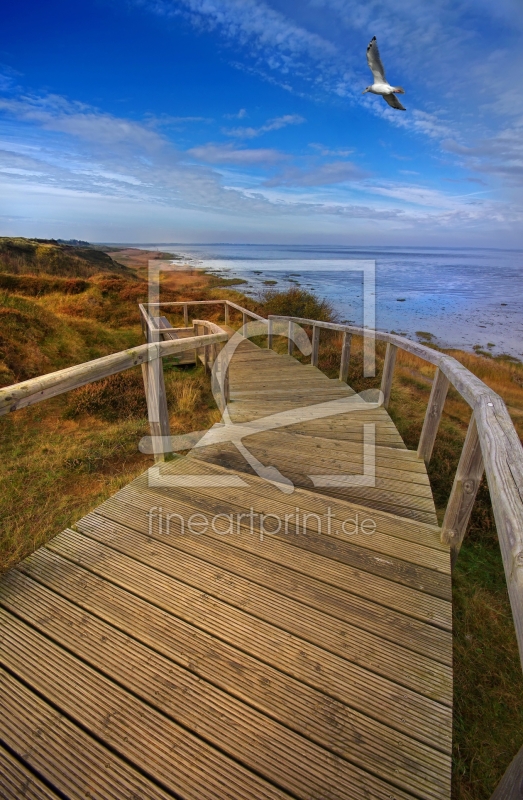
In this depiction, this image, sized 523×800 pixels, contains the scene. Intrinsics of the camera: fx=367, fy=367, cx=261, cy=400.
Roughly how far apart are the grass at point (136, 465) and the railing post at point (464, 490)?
0.65 metres

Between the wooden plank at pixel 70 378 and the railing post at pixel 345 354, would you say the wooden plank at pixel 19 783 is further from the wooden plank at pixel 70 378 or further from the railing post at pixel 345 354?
the railing post at pixel 345 354

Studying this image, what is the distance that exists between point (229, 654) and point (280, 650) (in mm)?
206

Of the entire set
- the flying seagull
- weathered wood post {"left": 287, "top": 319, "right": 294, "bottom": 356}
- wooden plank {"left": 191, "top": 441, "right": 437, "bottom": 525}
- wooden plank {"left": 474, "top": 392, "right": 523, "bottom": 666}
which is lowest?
wooden plank {"left": 191, "top": 441, "right": 437, "bottom": 525}

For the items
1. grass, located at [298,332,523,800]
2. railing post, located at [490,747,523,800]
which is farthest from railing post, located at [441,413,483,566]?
railing post, located at [490,747,523,800]

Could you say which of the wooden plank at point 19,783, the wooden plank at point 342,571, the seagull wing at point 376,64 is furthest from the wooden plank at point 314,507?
the seagull wing at point 376,64

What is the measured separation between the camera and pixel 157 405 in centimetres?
276

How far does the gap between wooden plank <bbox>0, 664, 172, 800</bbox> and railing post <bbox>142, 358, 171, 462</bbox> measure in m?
1.70

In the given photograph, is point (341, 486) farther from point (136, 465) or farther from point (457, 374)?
point (136, 465)

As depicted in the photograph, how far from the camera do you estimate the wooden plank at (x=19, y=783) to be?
1.05 meters

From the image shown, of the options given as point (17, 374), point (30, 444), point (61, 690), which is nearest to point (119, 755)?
point (61, 690)

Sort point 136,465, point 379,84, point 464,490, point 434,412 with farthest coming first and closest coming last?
point 379,84 → point 136,465 → point 434,412 → point 464,490

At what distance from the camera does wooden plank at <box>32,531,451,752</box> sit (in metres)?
1.29

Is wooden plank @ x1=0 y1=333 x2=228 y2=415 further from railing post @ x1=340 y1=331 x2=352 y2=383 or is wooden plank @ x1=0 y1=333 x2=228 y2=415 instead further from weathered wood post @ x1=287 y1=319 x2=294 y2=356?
weathered wood post @ x1=287 y1=319 x2=294 y2=356

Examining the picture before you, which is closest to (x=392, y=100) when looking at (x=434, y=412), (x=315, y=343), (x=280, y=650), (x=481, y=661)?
(x=315, y=343)
